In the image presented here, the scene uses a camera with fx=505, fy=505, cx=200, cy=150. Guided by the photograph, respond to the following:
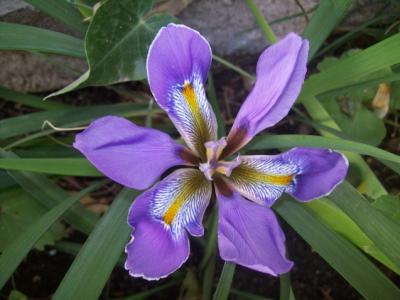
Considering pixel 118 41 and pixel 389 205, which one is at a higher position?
pixel 118 41

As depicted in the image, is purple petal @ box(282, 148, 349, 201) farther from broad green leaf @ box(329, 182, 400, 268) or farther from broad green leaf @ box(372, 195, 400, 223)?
broad green leaf @ box(372, 195, 400, 223)

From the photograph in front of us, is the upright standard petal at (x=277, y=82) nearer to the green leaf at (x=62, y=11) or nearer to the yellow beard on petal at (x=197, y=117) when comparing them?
the yellow beard on petal at (x=197, y=117)

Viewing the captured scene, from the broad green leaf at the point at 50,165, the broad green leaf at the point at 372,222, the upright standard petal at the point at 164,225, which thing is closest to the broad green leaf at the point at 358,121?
the broad green leaf at the point at 372,222

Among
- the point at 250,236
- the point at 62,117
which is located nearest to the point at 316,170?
the point at 250,236

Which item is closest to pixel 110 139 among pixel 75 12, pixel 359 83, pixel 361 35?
pixel 75 12

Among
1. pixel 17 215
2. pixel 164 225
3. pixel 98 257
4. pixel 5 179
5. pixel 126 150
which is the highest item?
pixel 126 150

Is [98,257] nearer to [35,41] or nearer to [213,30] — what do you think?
[35,41]

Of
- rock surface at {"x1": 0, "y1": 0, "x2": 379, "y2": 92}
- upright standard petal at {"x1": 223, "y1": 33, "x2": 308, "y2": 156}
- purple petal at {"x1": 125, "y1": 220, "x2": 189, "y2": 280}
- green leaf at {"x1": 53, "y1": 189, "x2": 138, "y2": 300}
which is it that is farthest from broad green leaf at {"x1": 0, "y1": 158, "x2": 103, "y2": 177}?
rock surface at {"x1": 0, "y1": 0, "x2": 379, "y2": 92}

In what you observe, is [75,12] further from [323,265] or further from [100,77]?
[323,265]
